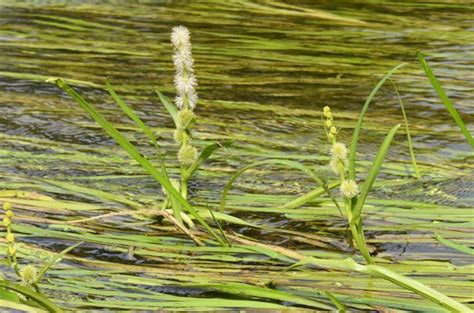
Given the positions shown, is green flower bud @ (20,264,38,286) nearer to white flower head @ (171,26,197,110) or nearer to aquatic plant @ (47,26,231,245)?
aquatic plant @ (47,26,231,245)

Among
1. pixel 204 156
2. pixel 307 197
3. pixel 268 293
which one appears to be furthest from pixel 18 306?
pixel 307 197

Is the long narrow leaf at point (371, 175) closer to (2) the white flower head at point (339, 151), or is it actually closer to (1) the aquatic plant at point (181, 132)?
(2) the white flower head at point (339, 151)

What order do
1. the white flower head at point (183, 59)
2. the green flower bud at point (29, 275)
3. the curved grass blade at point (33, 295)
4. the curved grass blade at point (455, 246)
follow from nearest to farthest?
1. the curved grass blade at point (33, 295)
2. the green flower bud at point (29, 275)
3. the curved grass blade at point (455, 246)
4. the white flower head at point (183, 59)

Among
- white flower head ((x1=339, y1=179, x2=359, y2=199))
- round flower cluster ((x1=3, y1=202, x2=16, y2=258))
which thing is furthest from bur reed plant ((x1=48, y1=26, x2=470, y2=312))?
round flower cluster ((x1=3, y1=202, x2=16, y2=258))

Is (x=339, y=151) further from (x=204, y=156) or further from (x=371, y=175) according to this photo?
(x=204, y=156)

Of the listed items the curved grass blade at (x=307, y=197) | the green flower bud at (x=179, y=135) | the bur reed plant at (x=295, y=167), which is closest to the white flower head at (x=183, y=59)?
the bur reed plant at (x=295, y=167)

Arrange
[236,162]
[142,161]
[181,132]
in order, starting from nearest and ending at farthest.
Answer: [142,161]
[181,132]
[236,162]

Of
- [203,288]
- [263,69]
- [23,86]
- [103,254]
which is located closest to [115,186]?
[103,254]
